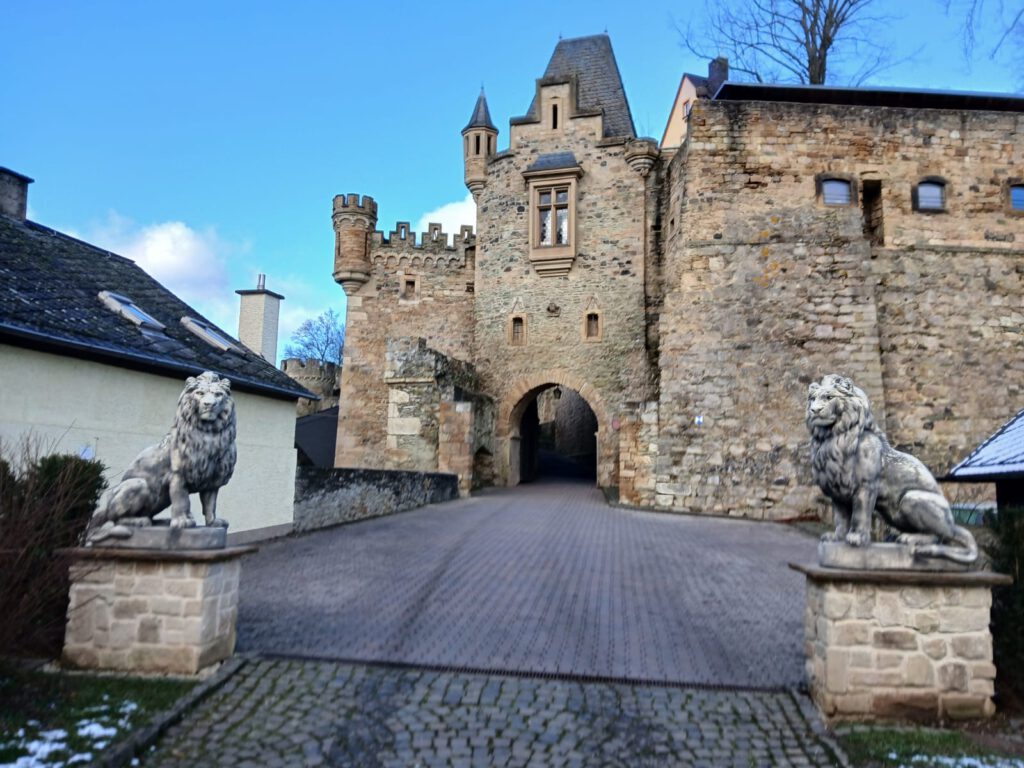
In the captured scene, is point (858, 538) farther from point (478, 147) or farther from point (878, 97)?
point (478, 147)

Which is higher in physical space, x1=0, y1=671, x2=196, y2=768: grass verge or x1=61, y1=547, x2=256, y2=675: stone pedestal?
x1=61, y1=547, x2=256, y2=675: stone pedestal

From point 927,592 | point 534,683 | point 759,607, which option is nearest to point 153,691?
point 534,683

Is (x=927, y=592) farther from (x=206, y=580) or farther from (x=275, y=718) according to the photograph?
(x=206, y=580)

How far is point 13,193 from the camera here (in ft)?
38.1

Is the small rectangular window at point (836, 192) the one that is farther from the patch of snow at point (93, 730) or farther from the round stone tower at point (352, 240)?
the patch of snow at point (93, 730)

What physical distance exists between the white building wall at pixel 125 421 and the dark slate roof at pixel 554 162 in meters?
13.2

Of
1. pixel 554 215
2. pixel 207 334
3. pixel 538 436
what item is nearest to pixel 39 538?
pixel 207 334

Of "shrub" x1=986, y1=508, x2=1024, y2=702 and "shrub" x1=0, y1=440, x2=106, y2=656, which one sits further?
"shrub" x1=986, y1=508, x2=1024, y2=702

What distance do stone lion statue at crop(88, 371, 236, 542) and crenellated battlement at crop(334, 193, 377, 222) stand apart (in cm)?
2176

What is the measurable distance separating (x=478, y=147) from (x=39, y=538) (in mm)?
21327

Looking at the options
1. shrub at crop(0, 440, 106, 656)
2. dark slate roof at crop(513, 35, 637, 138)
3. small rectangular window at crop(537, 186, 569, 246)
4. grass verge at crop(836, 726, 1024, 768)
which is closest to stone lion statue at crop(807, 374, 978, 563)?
grass verge at crop(836, 726, 1024, 768)

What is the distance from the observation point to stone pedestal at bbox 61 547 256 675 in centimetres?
472

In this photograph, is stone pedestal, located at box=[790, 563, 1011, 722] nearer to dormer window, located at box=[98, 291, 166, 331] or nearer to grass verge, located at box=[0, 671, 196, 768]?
grass verge, located at box=[0, 671, 196, 768]

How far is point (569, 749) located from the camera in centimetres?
397
